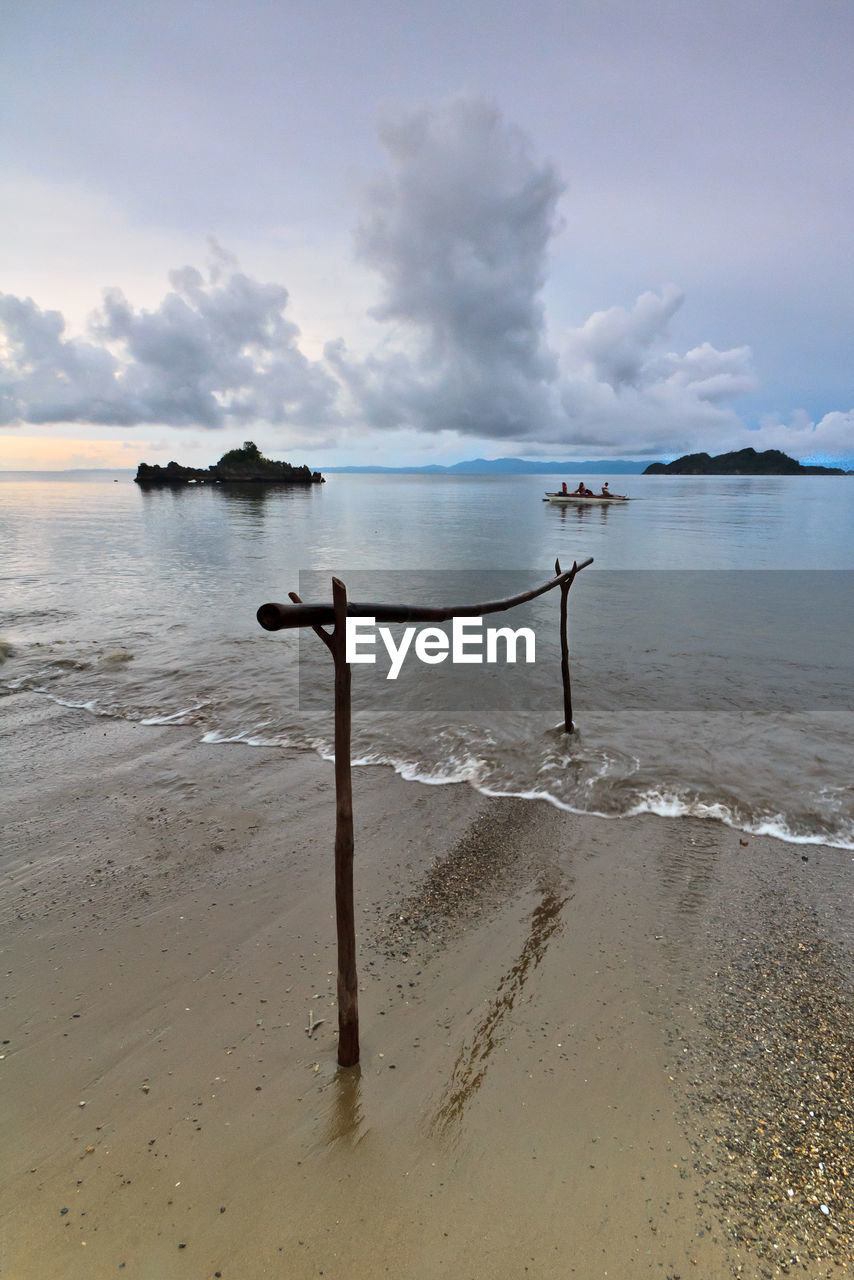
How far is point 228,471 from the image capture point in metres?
132

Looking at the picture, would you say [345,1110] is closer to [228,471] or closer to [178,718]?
[178,718]

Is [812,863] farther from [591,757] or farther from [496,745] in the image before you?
[496,745]

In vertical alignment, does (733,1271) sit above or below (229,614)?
below

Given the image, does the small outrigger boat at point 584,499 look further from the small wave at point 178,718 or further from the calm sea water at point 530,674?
the small wave at point 178,718

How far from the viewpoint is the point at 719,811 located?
6.62 m

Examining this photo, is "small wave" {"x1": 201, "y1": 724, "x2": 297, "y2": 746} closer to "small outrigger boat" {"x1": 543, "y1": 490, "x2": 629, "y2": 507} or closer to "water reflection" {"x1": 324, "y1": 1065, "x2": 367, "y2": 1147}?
"water reflection" {"x1": 324, "y1": 1065, "x2": 367, "y2": 1147}

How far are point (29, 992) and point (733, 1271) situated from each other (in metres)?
4.18

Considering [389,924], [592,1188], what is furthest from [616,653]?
[592,1188]

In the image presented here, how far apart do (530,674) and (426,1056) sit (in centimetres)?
911
